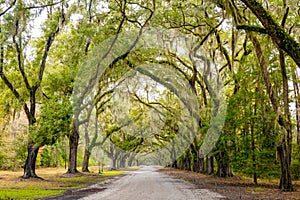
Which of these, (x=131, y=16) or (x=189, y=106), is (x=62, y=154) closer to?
(x=189, y=106)

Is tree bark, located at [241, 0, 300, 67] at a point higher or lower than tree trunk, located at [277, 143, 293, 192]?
higher

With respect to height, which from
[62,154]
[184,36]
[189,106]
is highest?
[184,36]

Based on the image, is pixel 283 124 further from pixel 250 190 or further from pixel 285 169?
pixel 250 190

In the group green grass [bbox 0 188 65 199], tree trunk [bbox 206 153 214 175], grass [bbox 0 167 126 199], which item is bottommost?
grass [bbox 0 167 126 199]

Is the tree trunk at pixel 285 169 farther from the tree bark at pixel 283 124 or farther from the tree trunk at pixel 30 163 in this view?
the tree trunk at pixel 30 163

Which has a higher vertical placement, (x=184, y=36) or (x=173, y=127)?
(x=184, y=36)

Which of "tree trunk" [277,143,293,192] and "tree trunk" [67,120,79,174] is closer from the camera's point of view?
"tree trunk" [277,143,293,192]

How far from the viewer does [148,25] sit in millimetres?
19672

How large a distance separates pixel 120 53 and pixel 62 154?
45.1 m

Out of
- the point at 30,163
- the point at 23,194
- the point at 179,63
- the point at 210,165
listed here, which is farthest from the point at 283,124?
the point at 210,165

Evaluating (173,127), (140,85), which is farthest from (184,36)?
(173,127)

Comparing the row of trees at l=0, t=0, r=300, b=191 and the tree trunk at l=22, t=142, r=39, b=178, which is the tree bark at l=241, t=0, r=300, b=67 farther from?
the tree trunk at l=22, t=142, r=39, b=178

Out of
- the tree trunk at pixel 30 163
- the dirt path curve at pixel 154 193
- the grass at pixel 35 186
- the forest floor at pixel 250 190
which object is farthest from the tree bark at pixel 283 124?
the tree trunk at pixel 30 163

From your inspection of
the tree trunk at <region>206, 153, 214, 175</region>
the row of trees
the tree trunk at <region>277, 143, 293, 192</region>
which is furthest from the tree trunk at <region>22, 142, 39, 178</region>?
the tree trunk at <region>277, 143, 293, 192</region>
